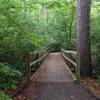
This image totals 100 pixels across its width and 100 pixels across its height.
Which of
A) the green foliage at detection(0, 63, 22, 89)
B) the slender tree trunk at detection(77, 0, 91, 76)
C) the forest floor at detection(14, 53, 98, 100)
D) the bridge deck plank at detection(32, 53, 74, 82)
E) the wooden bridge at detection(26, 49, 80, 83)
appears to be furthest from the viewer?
the slender tree trunk at detection(77, 0, 91, 76)

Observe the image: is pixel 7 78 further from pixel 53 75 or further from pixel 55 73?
pixel 55 73

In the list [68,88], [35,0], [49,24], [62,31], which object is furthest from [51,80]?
[49,24]

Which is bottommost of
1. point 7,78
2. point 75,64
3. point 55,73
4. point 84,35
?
point 55,73

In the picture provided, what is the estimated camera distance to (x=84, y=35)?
38.6 feet

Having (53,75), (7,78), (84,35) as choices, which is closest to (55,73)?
(53,75)

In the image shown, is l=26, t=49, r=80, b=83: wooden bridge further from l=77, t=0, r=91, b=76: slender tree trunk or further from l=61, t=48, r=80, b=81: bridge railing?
l=77, t=0, r=91, b=76: slender tree trunk

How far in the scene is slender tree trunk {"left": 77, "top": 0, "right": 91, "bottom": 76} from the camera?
11.7 metres

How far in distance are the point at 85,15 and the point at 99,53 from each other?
305cm

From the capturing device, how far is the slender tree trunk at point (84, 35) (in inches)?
461

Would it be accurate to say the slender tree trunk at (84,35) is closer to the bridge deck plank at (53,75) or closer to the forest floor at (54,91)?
the bridge deck plank at (53,75)

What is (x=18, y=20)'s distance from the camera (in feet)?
34.7

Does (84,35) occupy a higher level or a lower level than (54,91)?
higher

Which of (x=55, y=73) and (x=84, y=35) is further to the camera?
(x=55, y=73)

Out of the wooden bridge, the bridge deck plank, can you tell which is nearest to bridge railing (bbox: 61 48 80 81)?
the wooden bridge
